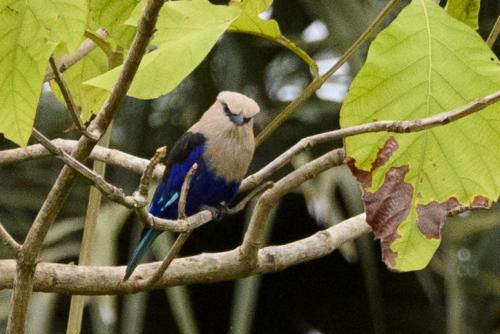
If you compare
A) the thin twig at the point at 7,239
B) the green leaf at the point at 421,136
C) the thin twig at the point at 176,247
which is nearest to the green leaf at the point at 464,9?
the green leaf at the point at 421,136

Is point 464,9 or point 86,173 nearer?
point 86,173

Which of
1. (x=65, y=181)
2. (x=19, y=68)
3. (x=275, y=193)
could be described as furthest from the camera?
(x=275, y=193)

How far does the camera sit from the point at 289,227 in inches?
74.9

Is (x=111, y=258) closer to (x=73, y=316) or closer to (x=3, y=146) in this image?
(x=3, y=146)

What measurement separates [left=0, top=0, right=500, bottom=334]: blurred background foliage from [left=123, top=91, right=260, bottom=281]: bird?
0.34 metres

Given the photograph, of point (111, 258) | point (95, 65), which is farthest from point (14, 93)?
point (111, 258)

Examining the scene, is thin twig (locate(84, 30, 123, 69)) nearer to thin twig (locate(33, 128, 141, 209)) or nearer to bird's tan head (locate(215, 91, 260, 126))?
thin twig (locate(33, 128, 141, 209))

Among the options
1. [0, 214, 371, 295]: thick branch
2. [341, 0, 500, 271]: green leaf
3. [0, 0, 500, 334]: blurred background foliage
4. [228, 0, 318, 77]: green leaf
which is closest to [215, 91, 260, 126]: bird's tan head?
[0, 214, 371, 295]: thick branch

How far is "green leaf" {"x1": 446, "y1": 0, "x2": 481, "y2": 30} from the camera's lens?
76 cm

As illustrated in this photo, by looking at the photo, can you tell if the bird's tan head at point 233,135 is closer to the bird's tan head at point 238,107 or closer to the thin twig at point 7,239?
the bird's tan head at point 238,107

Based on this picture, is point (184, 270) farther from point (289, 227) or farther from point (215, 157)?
point (289, 227)

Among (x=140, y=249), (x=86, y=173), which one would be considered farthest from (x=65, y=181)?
(x=140, y=249)

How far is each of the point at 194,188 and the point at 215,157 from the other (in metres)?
0.05

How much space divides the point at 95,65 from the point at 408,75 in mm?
401
